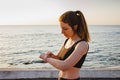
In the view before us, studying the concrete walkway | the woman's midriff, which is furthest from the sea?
the woman's midriff

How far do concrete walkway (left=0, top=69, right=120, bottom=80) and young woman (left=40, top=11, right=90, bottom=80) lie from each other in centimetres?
183

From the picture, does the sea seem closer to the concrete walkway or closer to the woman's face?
the concrete walkway

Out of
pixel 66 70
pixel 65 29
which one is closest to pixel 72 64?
pixel 66 70

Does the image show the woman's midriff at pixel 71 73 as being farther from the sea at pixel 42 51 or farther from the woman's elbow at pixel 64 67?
the sea at pixel 42 51

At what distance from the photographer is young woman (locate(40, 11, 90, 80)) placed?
112 inches

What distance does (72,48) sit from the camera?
2.95 m

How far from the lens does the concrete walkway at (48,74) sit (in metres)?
4.84

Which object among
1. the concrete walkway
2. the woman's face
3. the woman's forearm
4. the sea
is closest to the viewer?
the woman's forearm

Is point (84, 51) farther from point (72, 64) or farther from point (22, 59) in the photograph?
point (22, 59)

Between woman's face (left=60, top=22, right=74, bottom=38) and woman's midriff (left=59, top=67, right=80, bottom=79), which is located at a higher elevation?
woman's face (left=60, top=22, right=74, bottom=38)

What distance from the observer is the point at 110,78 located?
488 cm

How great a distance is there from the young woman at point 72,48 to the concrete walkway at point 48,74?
183 cm

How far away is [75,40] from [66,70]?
0.29 m

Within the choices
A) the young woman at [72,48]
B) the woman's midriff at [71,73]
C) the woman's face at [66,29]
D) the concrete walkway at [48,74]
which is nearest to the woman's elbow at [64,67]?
the young woman at [72,48]
